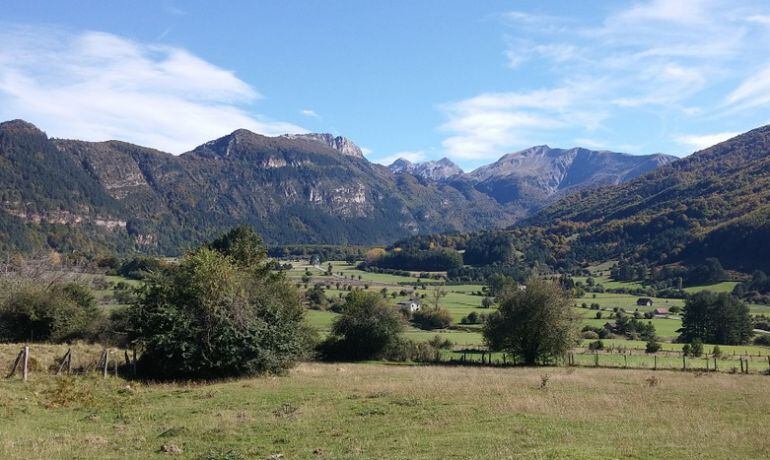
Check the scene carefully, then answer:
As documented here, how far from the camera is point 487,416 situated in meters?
23.5

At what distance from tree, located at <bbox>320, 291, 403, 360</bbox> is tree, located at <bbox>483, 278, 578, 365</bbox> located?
10.2 meters

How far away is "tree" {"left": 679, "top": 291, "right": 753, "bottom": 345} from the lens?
88.1 metres

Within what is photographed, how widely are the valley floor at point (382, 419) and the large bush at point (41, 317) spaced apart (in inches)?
Answer: 909

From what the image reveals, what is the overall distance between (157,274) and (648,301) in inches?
4634

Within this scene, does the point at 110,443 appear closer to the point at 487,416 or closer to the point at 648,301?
the point at 487,416

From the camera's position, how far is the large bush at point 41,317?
168 ft

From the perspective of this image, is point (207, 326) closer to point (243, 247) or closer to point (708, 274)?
point (243, 247)

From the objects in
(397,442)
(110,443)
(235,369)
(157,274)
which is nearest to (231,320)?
(235,369)

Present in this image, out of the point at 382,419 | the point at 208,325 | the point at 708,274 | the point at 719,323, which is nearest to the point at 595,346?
the point at 719,323

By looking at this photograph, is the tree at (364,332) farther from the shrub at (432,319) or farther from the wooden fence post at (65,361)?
the shrub at (432,319)

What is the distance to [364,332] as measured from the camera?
61.0m

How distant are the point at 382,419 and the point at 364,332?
38.0 m

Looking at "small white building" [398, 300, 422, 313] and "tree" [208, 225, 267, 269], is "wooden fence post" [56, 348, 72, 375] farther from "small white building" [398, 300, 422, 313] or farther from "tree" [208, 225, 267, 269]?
"small white building" [398, 300, 422, 313]

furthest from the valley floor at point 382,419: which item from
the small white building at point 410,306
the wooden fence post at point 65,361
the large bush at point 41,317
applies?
the small white building at point 410,306
